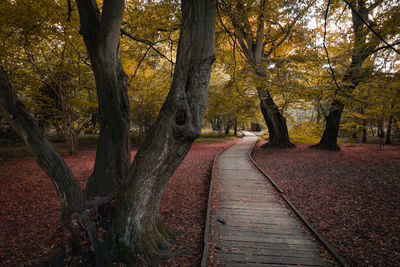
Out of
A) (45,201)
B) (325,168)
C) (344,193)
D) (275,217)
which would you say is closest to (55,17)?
(45,201)

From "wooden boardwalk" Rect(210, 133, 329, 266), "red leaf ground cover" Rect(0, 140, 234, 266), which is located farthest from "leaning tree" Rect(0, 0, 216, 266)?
"wooden boardwalk" Rect(210, 133, 329, 266)

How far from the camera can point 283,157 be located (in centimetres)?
1098

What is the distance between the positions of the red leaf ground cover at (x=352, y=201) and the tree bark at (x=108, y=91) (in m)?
4.41

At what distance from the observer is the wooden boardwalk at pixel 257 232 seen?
3.13 meters

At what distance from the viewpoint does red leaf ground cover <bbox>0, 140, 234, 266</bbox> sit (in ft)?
10.5

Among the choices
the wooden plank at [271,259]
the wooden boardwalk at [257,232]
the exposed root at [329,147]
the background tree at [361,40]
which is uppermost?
the background tree at [361,40]

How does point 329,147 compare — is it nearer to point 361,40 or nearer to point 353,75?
point 353,75

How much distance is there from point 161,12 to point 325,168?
29.8 ft

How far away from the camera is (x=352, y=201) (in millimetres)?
5117

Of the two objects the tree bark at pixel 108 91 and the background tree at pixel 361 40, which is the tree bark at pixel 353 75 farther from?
the tree bark at pixel 108 91

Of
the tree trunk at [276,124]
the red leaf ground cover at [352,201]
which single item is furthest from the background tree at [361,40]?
the red leaf ground cover at [352,201]

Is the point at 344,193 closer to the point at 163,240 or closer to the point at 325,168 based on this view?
the point at 325,168

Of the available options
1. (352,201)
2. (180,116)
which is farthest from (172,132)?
(352,201)

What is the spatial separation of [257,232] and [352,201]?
320cm
